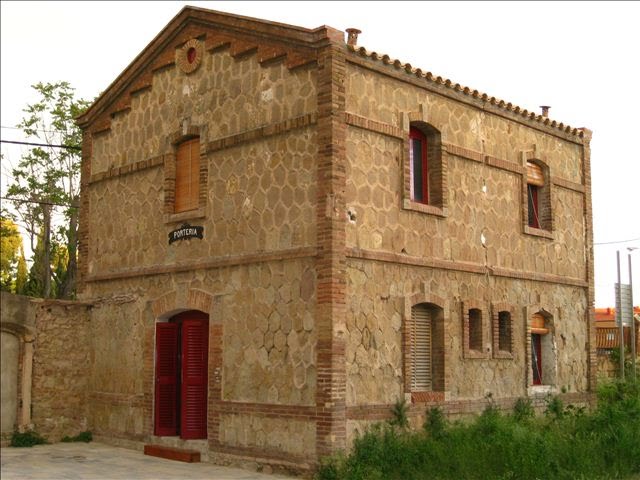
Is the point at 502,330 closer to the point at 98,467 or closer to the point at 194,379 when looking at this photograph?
the point at 194,379

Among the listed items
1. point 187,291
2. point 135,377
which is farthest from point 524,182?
point 135,377

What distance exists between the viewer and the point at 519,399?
16656 millimetres

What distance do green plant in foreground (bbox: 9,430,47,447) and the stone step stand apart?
233 centimetres

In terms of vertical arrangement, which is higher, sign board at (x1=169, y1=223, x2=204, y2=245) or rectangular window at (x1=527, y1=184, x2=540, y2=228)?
rectangular window at (x1=527, y1=184, x2=540, y2=228)

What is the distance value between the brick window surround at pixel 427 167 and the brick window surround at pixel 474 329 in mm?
1841

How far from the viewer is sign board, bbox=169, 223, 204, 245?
15508 mm

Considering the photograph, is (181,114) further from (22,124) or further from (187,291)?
(22,124)

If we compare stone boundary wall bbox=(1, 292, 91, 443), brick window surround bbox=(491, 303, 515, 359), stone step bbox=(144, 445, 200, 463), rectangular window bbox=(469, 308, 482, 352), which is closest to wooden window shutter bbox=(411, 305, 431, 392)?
rectangular window bbox=(469, 308, 482, 352)

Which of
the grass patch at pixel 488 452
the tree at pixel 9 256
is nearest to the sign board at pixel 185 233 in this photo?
the grass patch at pixel 488 452

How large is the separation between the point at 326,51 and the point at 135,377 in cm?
742

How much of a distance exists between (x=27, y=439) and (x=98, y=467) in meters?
3.09

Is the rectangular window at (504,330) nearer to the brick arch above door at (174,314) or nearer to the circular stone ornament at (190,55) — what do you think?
the brick arch above door at (174,314)

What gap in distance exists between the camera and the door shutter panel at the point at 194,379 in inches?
593

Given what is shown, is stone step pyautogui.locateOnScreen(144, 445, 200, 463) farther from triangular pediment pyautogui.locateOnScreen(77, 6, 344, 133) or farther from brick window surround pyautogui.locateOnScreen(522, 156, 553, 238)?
brick window surround pyautogui.locateOnScreen(522, 156, 553, 238)
